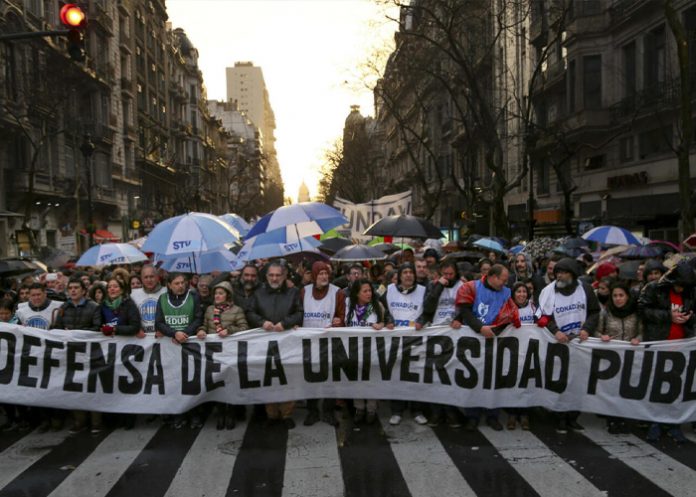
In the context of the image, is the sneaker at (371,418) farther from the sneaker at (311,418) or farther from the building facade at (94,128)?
the building facade at (94,128)

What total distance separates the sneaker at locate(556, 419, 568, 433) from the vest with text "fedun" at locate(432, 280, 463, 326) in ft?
5.31

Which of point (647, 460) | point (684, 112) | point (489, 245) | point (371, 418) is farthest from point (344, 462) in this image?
point (684, 112)

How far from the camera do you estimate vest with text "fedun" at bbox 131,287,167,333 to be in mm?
7289

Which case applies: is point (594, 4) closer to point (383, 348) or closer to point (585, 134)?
point (585, 134)

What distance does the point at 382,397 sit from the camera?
678 centimetres

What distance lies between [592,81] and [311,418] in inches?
915

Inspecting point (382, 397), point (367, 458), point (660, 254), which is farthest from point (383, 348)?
point (660, 254)

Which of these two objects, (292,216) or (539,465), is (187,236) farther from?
(539,465)

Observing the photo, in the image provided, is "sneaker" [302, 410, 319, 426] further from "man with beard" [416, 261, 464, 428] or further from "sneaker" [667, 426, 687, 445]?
"sneaker" [667, 426, 687, 445]

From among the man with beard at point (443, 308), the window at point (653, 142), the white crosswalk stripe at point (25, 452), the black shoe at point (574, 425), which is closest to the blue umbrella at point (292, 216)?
the man with beard at point (443, 308)

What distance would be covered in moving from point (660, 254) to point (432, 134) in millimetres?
41270

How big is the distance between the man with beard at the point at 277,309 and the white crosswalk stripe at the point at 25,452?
89.8 inches

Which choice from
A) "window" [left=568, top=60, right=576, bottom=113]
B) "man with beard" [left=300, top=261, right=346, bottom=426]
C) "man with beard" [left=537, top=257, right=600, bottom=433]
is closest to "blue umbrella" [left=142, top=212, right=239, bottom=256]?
"man with beard" [left=300, top=261, right=346, bottom=426]

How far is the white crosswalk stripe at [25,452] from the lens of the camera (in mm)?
5551
